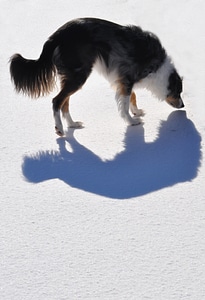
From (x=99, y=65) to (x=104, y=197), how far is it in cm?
130

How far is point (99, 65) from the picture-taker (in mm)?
4312

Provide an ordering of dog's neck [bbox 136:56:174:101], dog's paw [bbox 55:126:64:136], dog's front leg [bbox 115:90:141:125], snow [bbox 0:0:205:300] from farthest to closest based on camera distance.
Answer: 1. dog's neck [bbox 136:56:174:101]
2. dog's front leg [bbox 115:90:141:125]
3. dog's paw [bbox 55:126:64:136]
4. snow [bbox 0:0:205:300]

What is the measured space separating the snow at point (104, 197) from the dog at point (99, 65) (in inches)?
8.7

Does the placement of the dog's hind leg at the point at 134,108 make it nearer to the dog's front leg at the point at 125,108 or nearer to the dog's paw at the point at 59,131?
the dog's front leg at the point at 125,108

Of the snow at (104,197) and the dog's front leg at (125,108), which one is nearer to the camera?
the snow at (104,197)

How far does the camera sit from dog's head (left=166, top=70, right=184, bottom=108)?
4559 mm

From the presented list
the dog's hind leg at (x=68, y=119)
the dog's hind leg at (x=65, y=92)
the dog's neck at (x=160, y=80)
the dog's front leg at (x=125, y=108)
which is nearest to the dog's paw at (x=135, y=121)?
the dog's front leg at (x=125, y=108)

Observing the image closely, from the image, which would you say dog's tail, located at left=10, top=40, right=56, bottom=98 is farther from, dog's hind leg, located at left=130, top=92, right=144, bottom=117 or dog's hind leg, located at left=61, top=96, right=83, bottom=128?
dog's hind leg, located at left=130, top=92, right=144, bottom=117

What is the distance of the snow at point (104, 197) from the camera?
2770mm

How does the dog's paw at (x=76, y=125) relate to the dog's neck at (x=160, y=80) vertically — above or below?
below

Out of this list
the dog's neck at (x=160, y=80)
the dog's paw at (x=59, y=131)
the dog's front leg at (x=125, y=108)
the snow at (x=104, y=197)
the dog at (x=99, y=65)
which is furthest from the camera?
the dog's neck at (x=160, y=80)

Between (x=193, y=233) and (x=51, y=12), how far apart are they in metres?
4.44

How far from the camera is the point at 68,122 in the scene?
4.39m

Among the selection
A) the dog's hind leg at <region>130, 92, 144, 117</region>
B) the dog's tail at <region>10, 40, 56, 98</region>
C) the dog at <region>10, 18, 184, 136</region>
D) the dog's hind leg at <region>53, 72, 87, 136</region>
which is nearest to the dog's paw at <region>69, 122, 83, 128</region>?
the dog at <region>10, 18, 184, 136</region>
